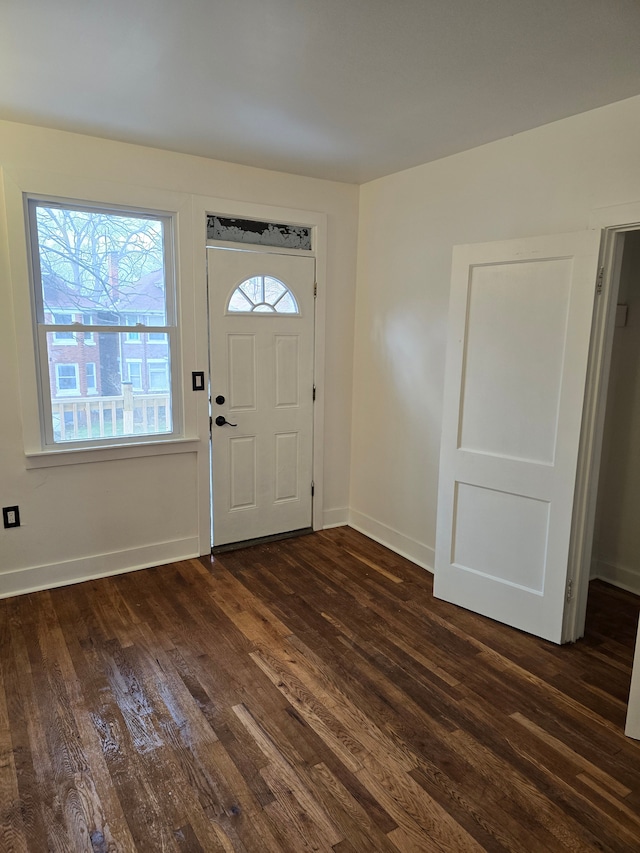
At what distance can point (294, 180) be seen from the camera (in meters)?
3.56

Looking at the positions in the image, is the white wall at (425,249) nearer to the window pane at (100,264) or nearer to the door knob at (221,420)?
the door knob at (221,420)

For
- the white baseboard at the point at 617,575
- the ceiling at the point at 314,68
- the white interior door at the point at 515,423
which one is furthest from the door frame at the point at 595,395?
the white baseboard at the point at 617,575

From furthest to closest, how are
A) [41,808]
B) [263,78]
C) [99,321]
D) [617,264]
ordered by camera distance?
[99,321]
[617,264]
[263,78]
[41,808]

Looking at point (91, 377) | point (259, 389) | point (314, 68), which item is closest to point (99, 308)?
point (91, 377)

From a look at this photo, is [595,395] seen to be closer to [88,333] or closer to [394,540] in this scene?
[394,540]

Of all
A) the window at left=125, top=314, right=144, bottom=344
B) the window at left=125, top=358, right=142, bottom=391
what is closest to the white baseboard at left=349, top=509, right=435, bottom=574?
the window at left=125, top=358, right=142, bottom=391

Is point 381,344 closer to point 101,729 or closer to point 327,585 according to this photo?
point 327,585

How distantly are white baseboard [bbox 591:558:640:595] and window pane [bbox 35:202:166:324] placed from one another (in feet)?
10.5

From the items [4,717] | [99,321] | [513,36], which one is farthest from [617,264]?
[4,717]

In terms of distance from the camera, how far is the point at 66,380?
3.06 metres

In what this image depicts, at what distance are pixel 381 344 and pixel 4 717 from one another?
9.68ft

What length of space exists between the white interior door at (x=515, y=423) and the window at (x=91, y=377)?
80.4 inches

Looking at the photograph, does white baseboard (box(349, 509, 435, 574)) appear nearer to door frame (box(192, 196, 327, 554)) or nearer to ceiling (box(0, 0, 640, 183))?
door frame (box(192, 196, 327, 554))

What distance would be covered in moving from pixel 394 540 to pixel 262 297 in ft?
6.32
